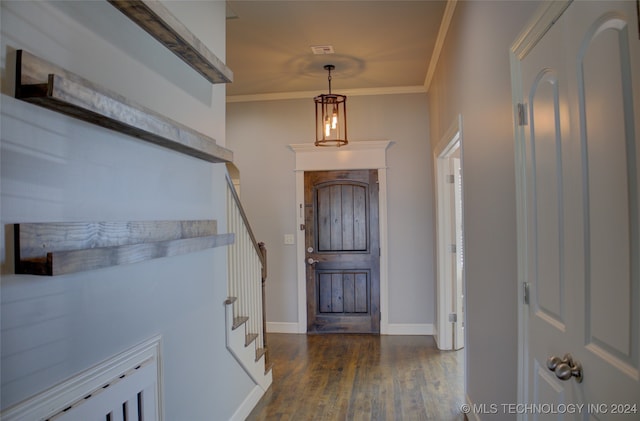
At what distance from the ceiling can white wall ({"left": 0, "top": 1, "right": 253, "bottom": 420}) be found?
0.80 meters

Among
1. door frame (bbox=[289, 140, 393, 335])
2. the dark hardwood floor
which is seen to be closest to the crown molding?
door frame (bbox=[289, 140, 393, 335])

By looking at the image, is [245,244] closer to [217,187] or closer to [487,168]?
[217,187]

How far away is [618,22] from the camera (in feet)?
3.06

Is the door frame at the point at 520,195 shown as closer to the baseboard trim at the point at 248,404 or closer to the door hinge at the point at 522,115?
the door hinge at the point at 522,115

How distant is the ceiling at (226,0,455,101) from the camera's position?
2.92 m

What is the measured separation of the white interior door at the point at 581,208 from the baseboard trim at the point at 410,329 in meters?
3.19

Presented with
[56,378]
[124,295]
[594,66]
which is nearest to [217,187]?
[124,295]

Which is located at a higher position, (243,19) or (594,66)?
(243,19)

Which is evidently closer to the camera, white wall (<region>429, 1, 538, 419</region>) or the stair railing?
white wall (<region>429, 1, 538, 419</region>)

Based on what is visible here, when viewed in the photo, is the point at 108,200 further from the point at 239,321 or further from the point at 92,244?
the point at 239,321

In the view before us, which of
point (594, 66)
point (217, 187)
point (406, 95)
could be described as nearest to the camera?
point (594, 66)

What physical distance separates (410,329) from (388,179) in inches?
70.2

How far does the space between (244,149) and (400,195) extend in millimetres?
1987

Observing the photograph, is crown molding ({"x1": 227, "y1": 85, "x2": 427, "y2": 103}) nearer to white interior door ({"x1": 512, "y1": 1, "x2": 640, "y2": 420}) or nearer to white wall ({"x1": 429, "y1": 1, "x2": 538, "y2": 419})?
white wall ({"x1": 429, "y1": 1, "x2": 538, "y2": 419})
